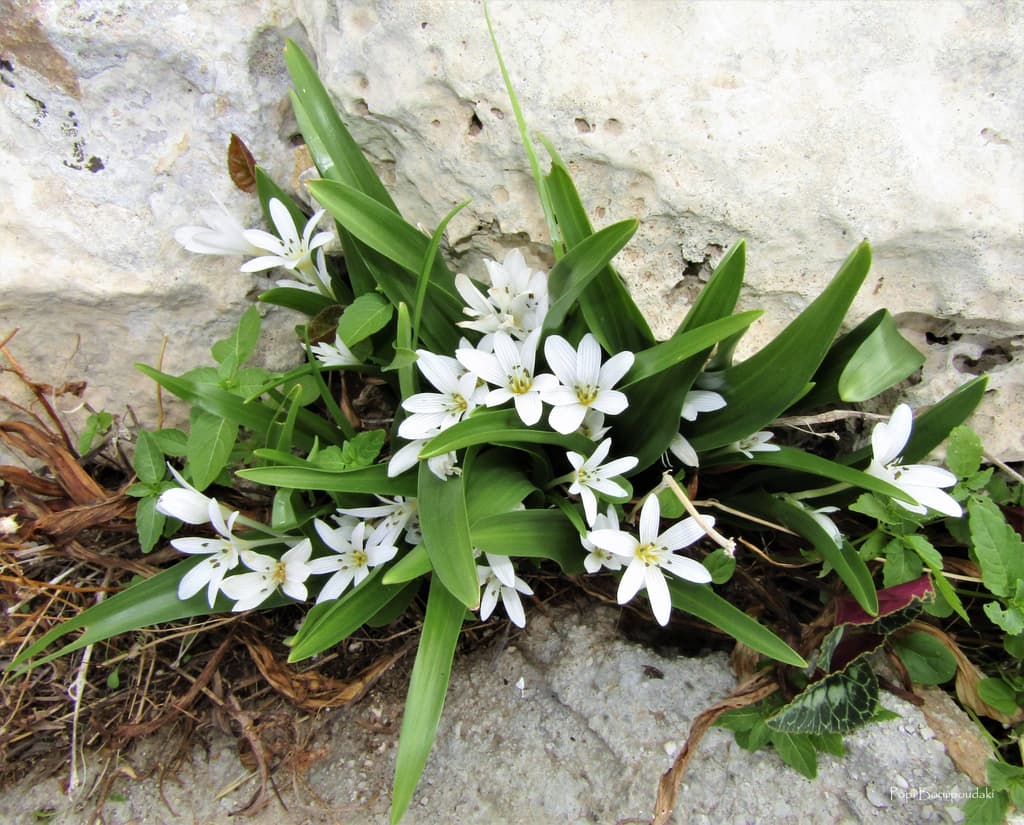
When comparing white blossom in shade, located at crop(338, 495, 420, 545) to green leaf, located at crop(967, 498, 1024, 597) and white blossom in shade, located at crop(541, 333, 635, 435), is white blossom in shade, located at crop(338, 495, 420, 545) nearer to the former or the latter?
white blossom in shade, located at crop(541, 333, 635, 435)

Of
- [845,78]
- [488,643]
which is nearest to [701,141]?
[845,78]

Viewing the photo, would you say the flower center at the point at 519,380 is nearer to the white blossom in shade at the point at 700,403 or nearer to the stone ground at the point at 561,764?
the white blossom in shade at the point at 700,403

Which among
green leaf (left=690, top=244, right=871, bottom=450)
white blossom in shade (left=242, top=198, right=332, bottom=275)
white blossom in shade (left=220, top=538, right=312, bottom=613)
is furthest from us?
white blossom in shade (left=242, top=198, right=332, bottom=275)

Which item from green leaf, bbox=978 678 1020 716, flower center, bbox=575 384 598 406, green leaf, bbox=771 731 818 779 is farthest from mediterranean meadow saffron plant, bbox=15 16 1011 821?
green leaf, bbox=978 678 1020 716

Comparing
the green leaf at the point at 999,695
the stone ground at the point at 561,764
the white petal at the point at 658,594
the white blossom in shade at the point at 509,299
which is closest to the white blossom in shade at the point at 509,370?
the white blossom in shade at the point at 509,299

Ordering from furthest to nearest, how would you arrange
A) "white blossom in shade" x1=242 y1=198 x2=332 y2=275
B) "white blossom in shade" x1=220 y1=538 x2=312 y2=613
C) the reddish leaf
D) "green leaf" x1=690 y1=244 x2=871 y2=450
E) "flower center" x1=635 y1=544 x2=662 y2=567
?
the reddish leaf
"white blossom in shade" x1=242 y1=198 x2=332 y2=275
"white blossom in shade" x1=220 y1=538 x2=312 y2=613
"flower center" x1=635 y1=544 x2=662 y2=567
"green leaf" x1=690 y1=244 x2=871 y2=450

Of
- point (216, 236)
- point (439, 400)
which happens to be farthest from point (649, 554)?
point (216, 236)

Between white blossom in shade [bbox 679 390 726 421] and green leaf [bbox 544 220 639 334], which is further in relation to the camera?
white blossom in shade [bbox 679 390 726 421]
